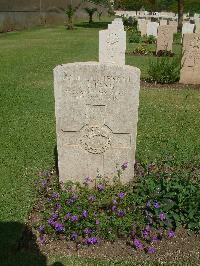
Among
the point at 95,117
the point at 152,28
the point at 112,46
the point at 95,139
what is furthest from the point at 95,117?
the point at 152,28

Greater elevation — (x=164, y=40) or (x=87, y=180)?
(x=164, y=40)

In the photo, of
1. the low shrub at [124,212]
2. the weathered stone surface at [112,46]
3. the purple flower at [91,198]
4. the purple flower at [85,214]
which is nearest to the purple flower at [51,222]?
the low shrub at [124,212]

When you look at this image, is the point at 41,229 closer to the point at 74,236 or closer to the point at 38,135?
the point at 74,236

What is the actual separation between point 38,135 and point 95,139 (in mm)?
A: 2542

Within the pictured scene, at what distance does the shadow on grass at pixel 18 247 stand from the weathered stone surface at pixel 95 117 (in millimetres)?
847

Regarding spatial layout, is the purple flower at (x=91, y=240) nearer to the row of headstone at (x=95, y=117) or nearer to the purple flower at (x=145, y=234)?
the purple flower at (x=145, y=234)

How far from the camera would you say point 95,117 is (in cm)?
406

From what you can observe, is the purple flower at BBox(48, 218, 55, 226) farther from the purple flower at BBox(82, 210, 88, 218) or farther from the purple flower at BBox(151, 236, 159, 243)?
the purple flower at BBox(151, 236, 159, 243)

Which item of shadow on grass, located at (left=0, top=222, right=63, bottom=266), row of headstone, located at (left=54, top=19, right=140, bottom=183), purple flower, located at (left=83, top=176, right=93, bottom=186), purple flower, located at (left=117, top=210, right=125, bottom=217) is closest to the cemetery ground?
shadow on grass, located at (left=0, top=222, right=63, bottom=266)

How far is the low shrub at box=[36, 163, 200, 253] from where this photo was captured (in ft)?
12.3

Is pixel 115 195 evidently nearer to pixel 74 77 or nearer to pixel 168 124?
pixel 74 77

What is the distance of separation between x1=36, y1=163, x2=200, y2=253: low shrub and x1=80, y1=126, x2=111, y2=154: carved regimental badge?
334 millimetres

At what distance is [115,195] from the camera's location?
4184 millimetres

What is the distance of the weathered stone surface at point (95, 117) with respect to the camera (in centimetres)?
384
